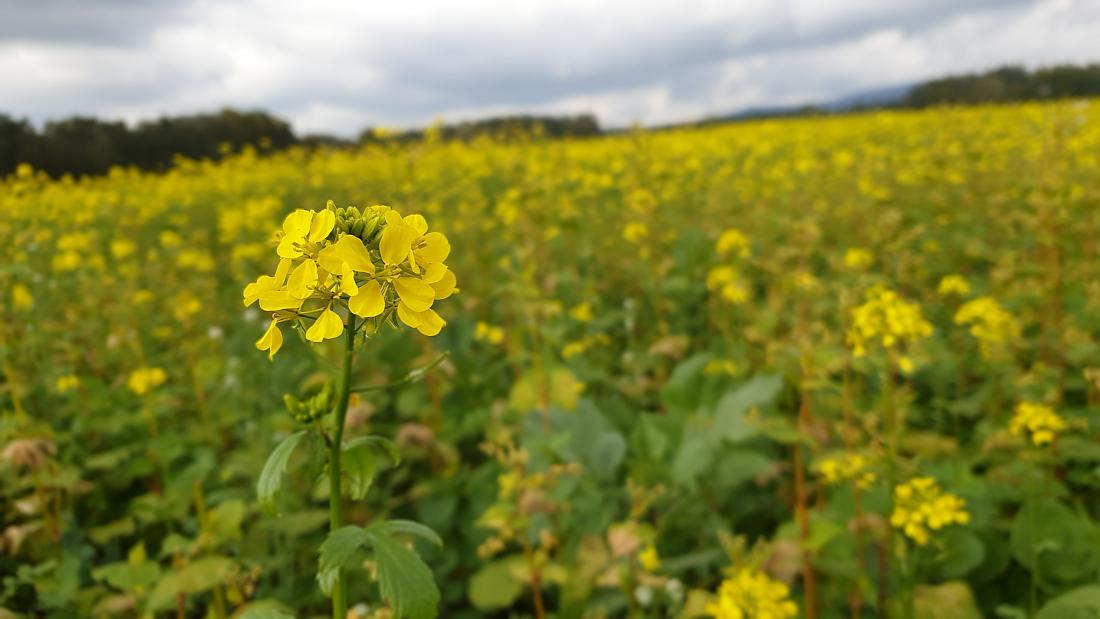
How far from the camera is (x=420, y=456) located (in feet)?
8.45

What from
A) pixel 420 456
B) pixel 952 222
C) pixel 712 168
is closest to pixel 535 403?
pixel 420 456

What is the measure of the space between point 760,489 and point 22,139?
7.31m

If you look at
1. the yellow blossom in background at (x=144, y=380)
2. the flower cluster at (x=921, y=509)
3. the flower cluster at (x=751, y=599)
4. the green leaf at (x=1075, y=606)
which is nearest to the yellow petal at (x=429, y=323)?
the flower cluster at (x=751, y=599)

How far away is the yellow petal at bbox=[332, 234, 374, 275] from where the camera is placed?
816 millimetres

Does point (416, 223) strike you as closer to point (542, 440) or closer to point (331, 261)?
point (331, 261)

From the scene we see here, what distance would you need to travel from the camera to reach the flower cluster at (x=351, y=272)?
2.70ft

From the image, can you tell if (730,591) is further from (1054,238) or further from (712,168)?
(712,168)

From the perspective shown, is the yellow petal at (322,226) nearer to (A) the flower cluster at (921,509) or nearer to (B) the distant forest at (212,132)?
(A) the flower cluster at (921,509)

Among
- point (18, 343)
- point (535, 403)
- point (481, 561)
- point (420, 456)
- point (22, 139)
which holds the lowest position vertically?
point (481, 561)

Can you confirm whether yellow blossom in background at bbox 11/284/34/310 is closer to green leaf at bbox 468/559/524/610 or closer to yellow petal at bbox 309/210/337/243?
green leaf at bbox 468/559/524/610

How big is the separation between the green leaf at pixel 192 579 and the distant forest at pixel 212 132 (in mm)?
2588

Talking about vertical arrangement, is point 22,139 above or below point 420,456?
above

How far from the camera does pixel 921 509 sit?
1544mm

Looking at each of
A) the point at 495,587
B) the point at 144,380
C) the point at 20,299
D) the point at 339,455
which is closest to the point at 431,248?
the point at 339,455
